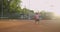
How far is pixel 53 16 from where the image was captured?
6.96 m

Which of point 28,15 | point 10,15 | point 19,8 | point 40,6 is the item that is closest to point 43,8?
point 40,6

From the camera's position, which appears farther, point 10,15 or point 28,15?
point 10,15

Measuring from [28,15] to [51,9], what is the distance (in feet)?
6.62

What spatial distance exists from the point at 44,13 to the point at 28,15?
1.69m

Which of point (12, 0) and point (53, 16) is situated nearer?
point (53, 16)

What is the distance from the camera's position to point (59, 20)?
21.1ft

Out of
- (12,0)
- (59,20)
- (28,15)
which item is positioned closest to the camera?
(59,20)

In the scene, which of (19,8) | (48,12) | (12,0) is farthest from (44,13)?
(12,0)

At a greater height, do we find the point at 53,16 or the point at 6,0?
the point at 6,0

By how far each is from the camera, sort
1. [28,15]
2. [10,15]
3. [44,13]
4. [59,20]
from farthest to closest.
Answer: [10,15] < [28,15] < [44,13] < [59,20]

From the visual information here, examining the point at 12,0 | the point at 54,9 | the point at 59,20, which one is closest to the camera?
the point at 59,20

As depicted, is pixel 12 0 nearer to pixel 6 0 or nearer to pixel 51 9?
pixel 6 0

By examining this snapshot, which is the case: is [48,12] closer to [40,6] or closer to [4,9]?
[40,6]

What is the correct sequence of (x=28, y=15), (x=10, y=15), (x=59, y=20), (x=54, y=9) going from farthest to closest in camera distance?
(x=10, y=15), (x=28, y=15), (x=54, y=9), (x=59, y=20)
